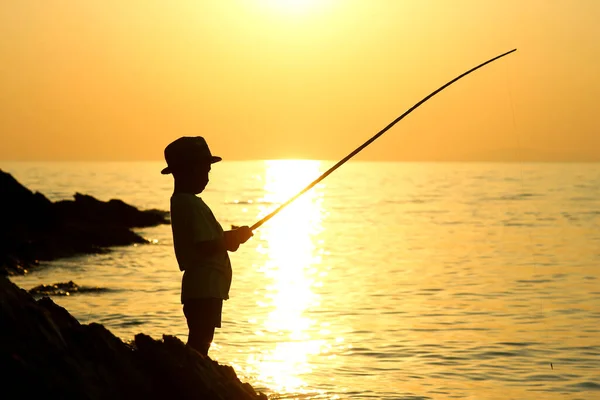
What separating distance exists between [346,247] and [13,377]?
31.8 meters

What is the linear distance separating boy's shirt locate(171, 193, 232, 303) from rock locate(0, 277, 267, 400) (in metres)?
0.42

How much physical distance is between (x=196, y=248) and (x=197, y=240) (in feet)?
0.21

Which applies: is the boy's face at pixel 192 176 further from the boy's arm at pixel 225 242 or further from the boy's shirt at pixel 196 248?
the boy's arm at pixel 225 242

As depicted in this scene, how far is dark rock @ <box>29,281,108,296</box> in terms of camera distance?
20.0m

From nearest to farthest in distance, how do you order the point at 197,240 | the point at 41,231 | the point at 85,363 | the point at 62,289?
the point at 85,363 → the point at 197,240 → the point at 62,289 → the point at 41,231

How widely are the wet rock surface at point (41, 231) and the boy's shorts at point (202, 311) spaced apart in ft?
61.3

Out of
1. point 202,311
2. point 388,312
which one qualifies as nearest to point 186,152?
point 202,311

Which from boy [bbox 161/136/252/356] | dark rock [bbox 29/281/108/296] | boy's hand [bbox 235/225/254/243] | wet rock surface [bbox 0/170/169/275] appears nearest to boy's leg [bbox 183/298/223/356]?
boy [bbox 161/136/252/356]

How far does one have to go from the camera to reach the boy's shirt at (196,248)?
5.89 metres

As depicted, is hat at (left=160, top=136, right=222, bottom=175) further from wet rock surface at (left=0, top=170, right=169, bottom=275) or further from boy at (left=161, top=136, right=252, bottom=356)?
wet rock surface at (left=0, top=170, right=169, bottom=275)

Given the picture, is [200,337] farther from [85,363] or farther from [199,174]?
[199,174]

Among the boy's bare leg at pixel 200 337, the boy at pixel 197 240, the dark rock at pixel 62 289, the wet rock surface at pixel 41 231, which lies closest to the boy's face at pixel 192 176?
the boy at pixel 197 240

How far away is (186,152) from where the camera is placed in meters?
5.98

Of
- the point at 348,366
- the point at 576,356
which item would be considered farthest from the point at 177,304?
the point at 576,356
